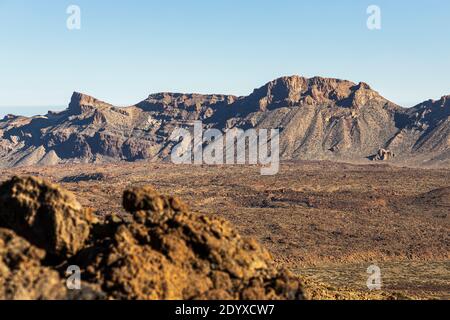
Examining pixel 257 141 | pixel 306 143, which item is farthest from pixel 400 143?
pixel 257 141

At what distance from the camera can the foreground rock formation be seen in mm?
13430

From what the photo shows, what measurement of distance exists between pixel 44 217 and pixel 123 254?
84.3 inches

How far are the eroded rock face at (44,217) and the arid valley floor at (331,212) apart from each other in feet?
99.1

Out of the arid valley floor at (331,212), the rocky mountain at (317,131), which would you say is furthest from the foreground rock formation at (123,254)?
the rocky mountain at (317,131)

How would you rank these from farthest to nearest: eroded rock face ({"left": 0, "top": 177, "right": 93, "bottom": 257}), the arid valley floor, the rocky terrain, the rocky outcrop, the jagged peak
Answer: the jagged peak → the rocky outcrop → the arid valley floor → eroded rock face ({"left": 0, "top": 177, "right": 93, "bottom": 257}) → the rocky terrain

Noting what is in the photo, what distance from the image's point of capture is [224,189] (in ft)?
326

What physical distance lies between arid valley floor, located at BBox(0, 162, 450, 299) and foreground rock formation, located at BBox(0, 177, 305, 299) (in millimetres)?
28602

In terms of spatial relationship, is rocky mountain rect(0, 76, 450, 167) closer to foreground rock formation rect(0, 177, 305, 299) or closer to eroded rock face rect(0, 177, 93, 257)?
foreground rock formation rect(0, 177, 305, 299)

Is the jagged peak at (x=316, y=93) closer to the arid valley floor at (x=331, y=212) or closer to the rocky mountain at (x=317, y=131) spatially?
the rocky mountain at (x=317, y=131)

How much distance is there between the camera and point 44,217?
572 inches

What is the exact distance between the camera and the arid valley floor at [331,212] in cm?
5315

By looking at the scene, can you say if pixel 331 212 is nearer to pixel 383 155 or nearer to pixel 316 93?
pixel 383 155

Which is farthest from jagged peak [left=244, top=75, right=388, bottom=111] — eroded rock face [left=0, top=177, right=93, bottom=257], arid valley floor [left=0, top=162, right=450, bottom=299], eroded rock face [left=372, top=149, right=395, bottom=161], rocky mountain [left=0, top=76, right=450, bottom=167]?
eroded rock face [left=0, top=177, right=93, bottom=257]
